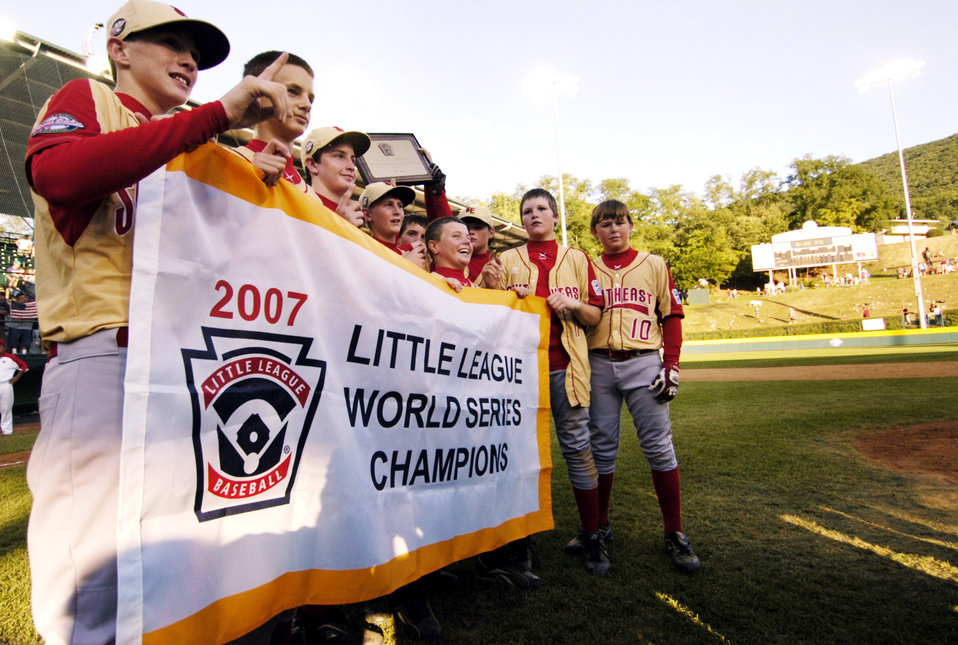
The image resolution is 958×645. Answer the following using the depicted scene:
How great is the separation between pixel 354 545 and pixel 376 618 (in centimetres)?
109

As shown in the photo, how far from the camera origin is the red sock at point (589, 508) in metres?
3.35

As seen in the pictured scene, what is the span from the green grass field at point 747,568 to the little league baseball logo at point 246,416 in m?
1.39

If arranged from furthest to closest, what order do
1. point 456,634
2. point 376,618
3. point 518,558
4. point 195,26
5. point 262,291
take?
1. point 518,558
2. point 376,618
3. point 456,634
4. point 262,291
5. point 195,26

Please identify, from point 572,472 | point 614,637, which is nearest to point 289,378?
point 614,637

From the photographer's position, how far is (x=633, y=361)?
12.1ft

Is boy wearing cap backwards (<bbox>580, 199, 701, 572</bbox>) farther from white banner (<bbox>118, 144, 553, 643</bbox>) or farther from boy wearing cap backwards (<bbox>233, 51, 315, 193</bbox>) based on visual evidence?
boy wearing cap backwards (<bbox>233, 51, 315, 193</bbox>)

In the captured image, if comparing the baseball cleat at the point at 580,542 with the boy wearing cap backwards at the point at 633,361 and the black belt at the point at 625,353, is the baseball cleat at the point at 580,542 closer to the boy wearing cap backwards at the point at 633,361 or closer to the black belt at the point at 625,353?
the boy wearing cap backwards at the point at 633,361

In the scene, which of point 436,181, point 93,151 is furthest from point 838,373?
point 93,151

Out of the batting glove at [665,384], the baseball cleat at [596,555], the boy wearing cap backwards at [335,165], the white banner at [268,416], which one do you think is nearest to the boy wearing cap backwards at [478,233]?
the boy wearing cap backwards at [335,165]

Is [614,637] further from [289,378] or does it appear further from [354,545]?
[289,378]

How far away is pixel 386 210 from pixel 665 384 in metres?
2.26

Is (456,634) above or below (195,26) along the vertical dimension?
below

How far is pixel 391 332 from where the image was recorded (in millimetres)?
2344

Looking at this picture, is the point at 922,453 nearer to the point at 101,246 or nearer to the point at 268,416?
the point at 268,416
